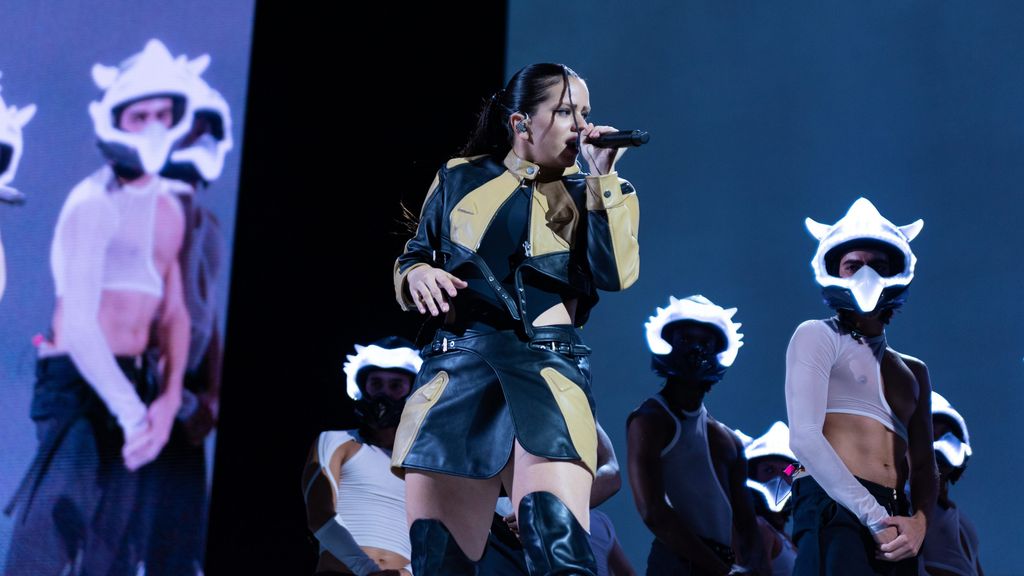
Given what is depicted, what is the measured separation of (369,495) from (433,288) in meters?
2.70

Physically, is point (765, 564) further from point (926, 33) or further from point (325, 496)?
point (926, 33)

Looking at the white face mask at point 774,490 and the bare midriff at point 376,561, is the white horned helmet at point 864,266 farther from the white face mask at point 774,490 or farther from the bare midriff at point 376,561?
the bare midriff at point 376,561

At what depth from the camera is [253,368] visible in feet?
17.3

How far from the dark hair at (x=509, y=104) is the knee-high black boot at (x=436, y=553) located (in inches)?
32.1

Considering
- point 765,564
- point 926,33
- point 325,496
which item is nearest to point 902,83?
point 926,33

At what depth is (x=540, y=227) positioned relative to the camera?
210cm

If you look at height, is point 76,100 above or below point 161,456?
above

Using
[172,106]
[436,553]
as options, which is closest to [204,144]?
[172,106]

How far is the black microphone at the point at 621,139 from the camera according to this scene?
1.94m

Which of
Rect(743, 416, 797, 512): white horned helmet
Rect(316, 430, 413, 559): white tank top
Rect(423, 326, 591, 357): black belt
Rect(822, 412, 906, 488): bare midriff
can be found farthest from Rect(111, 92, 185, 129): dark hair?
Rect(423, 326, 591, 357): black belt

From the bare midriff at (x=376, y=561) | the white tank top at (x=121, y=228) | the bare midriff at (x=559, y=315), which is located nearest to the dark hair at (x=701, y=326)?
the bare midriff at (x=376, y=561)

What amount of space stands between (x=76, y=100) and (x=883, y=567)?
4730 millimetres

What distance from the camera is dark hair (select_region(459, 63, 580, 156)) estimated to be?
2174mm

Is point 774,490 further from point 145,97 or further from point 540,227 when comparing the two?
point 145,97
